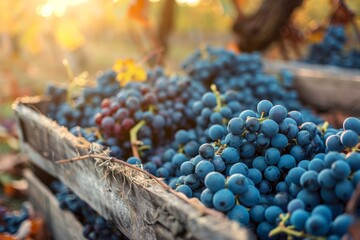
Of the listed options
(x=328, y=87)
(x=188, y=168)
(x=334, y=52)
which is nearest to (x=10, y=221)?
(x=188, y=168)

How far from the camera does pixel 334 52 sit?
2.70m

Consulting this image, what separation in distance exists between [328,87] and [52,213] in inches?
64.3

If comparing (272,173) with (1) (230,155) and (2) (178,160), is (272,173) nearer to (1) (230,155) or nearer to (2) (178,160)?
(1) (230,155)

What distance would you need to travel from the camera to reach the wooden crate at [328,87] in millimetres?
2066

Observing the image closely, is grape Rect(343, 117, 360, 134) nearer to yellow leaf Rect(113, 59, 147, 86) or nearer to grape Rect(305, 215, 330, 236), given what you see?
grape Rect(305, 215, 330, 236)

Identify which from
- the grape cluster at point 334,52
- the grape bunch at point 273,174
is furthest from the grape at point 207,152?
the grape cluster at point 334,52

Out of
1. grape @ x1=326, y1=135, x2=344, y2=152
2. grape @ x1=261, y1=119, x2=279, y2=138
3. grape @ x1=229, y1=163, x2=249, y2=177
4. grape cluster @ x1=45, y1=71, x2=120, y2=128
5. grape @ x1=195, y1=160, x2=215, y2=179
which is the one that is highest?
grape cluster @ x1=45, y1=71, x2=120, y2=128

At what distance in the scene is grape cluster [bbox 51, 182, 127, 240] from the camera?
1.33 meters

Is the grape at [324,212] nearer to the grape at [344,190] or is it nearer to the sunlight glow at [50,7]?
the grape at [344,190]

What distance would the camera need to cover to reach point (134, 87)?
1513 millimetres

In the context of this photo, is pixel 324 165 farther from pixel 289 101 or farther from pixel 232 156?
pixel 289 101

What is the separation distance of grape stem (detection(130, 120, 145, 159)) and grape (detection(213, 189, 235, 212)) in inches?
19.9

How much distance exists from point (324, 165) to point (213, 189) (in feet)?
0.81

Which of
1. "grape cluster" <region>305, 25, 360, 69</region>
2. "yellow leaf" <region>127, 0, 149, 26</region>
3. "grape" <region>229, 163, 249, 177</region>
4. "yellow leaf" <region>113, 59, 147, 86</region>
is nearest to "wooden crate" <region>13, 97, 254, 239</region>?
"grape" <region>229, 163, 249, 177</region>
